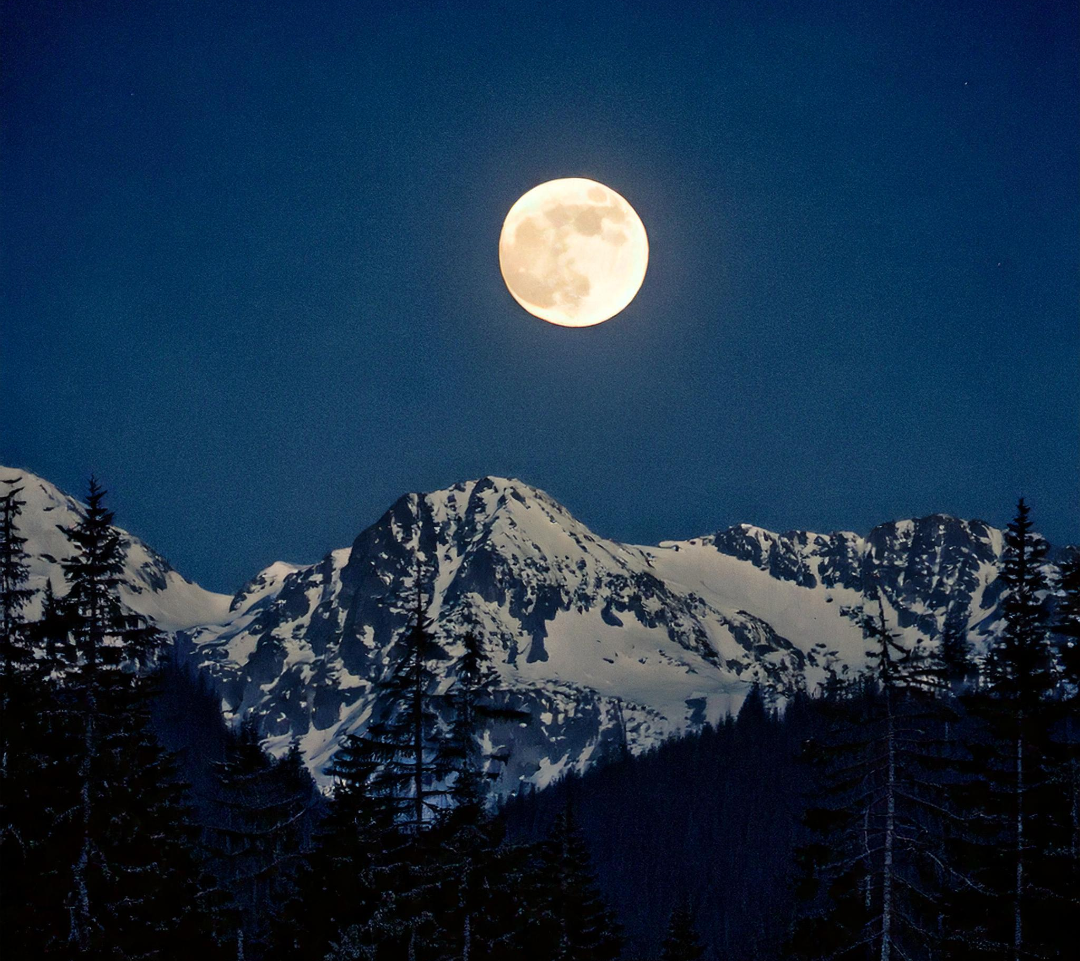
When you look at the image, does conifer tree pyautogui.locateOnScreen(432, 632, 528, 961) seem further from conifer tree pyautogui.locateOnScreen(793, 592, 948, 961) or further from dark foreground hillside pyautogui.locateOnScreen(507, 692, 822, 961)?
dark foreground hillside pyautogui.locateOnScreen(507, 692, 822, 961)

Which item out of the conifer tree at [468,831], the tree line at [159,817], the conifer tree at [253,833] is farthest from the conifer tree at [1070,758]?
the conifer tree at [253,833]

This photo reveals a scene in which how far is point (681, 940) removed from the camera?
5653 centimetres

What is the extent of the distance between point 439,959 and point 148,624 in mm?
12784

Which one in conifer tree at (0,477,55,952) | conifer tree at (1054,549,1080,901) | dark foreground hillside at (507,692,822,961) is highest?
dark foreground hillside at (507,692,822,961)

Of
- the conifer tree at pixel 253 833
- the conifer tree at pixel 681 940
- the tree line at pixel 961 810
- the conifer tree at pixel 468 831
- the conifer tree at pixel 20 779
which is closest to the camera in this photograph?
the tree line at pixel 961 810

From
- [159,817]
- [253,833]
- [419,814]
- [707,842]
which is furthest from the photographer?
[707,842]

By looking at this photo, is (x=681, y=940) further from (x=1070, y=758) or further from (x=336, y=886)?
(x=1070, y=758)

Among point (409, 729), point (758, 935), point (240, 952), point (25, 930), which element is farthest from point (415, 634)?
point (758, 935)

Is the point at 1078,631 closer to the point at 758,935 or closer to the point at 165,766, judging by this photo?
the point at 165,766

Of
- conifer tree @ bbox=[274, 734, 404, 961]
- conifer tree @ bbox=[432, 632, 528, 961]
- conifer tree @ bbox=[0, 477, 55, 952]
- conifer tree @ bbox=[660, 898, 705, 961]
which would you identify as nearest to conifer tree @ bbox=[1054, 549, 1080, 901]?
conifer tree @ bbox=[432, 632, 528, 961]

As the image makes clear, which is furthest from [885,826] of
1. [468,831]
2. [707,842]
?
[707,842]

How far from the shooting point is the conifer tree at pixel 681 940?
55938 millimetres

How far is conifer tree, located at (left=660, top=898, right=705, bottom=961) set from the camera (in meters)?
Answer: 55.9

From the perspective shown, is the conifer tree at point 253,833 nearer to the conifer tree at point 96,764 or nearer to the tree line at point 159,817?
the tree line at point 159,817
